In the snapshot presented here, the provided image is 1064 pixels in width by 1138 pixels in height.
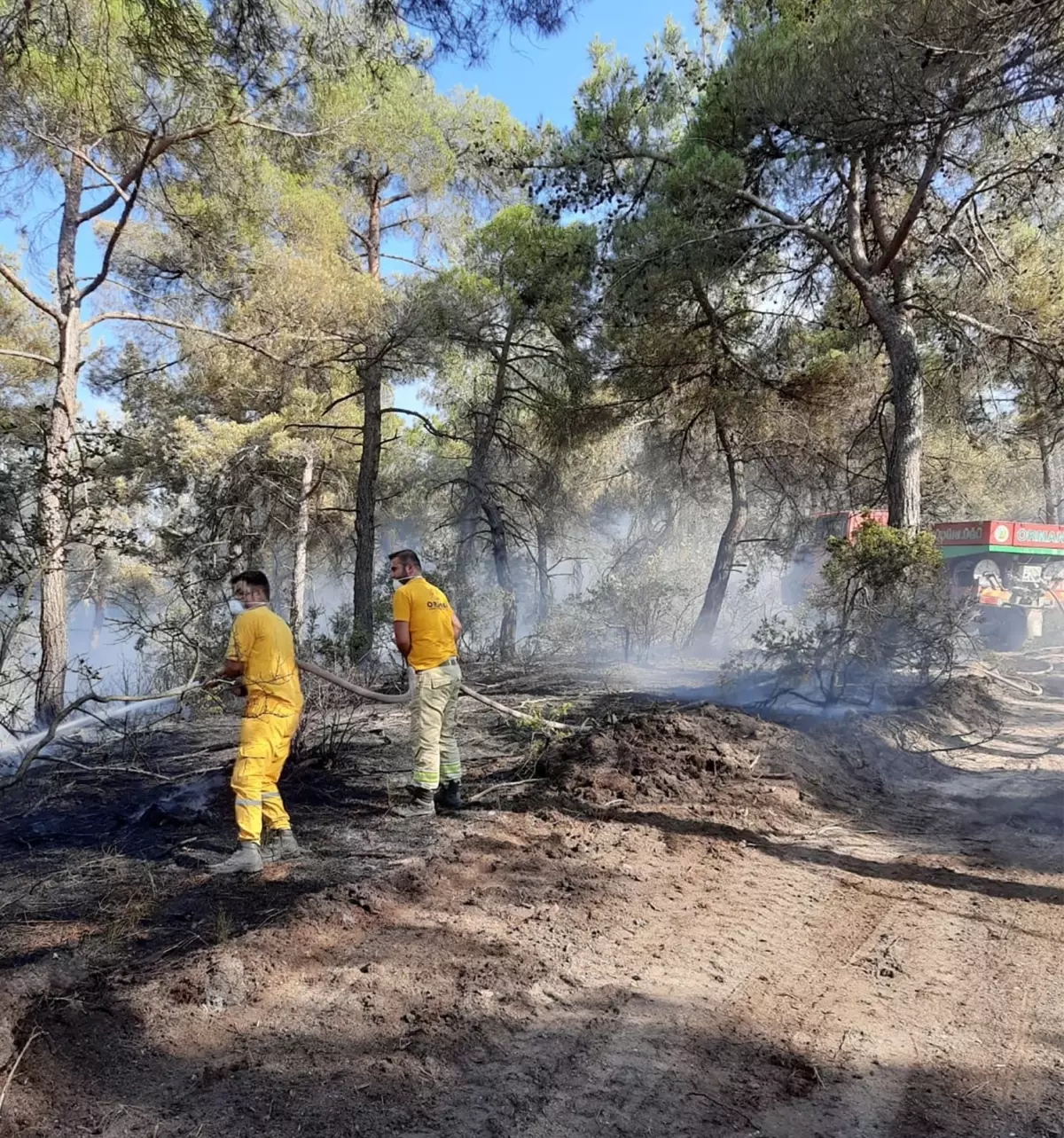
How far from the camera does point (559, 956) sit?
366 centimetres

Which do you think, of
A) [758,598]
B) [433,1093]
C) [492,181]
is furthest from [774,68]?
[758,598]

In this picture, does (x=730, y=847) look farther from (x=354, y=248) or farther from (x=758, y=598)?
(x=758, y=598)

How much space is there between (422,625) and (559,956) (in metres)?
2.57

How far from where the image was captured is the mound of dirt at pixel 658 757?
19.6ft

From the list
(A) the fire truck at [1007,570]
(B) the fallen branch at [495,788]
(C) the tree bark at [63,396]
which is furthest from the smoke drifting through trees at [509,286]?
(B) the fallen branch at [495,788]

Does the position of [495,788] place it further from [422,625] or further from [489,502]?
[489,502]

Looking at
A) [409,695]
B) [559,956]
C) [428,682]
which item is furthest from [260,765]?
[559,956]

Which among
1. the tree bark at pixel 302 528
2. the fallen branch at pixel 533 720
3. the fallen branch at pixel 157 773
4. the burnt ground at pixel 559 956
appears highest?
the tree bark at pixel 302 528

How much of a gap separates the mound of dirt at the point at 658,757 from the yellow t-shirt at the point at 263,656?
2251 mm

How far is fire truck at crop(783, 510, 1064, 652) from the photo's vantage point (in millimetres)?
14852

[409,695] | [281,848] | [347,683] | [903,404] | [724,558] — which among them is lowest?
[281,848]

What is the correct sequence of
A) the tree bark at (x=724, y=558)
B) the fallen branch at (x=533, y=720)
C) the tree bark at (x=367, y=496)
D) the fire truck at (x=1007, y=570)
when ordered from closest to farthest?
1. the fallen branch at (x=533, y=720)
2. the tree bark at (x=367, y=496)
3. the fire truck at (x=1007, y=570)
4. the tree bark at (x=724, y=558)

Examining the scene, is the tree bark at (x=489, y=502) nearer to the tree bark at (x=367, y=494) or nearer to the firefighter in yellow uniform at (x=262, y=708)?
the tree bark at (x=367, y=494)

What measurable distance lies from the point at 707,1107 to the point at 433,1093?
0.89 metres
